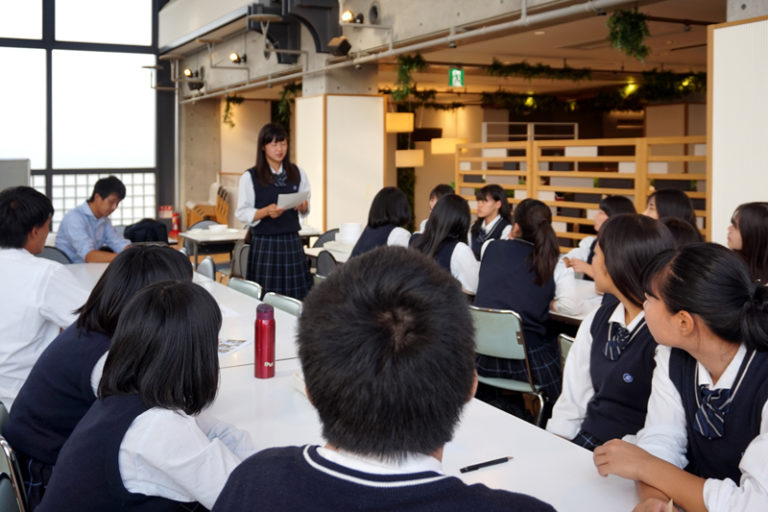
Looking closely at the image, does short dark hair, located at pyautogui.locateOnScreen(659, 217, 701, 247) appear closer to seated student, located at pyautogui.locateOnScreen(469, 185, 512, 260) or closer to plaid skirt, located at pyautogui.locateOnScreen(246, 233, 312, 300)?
seated student, located at pyautogui.locateOnScreen(469, 185, 512, 260)

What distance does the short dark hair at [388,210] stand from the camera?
16.1 feet

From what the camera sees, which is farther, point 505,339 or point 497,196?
point 497,196

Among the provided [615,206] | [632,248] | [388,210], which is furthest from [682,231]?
[388,210]

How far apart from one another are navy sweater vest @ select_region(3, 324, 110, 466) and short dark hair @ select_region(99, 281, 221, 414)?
0.35 meters

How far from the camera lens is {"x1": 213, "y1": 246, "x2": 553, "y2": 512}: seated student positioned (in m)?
0.89

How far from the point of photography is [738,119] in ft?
14.2

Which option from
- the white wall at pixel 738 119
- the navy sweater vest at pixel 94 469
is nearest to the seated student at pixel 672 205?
the white wall at pixel 738 119

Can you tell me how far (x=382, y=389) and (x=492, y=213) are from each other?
4790 mm

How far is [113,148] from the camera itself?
14000 mm

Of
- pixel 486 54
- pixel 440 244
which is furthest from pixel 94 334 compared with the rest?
pixel 486 54

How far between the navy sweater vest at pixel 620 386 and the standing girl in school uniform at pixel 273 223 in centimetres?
299

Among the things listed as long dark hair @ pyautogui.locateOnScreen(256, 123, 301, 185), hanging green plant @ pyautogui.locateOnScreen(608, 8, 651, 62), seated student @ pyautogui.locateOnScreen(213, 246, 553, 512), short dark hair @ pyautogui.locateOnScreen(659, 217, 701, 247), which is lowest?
seated student @ pyautogui.locateOnScreen(213, 246, 553, 512)

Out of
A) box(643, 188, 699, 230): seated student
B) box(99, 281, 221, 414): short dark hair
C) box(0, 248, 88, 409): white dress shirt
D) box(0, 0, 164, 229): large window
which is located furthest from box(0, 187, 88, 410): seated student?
box(0, 0, 164, 229): large window

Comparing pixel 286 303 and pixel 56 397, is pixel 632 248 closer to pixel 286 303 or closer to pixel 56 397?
pixel 56 397
